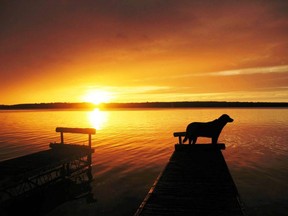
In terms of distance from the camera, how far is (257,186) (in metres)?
15.7

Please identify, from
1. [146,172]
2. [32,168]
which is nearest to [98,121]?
[146,172]

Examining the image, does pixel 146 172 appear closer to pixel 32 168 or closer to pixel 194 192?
pixel 32 168

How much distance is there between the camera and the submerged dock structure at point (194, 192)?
7.41 metres

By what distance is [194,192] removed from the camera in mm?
8969

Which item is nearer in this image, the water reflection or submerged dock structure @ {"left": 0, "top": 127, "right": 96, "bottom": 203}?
submerged dock structure @ {"left": 0, "top": 127, "right": 96, "bottom": 203}

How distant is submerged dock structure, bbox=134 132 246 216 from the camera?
7406 millimetres

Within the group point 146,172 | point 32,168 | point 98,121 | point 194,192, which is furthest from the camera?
point 98,121

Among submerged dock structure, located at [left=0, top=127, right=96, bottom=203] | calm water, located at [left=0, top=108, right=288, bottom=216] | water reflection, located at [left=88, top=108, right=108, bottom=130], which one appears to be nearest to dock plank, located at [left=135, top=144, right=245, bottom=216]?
calm water, located at [left=0, top=108, right=288, bottom=216]

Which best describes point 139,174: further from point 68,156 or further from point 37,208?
point 37,208

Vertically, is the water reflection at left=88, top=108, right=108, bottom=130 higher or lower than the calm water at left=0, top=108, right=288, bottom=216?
higher

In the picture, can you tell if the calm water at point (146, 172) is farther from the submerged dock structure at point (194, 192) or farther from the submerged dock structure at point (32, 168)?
the submerged dock structure at point (194, 192)

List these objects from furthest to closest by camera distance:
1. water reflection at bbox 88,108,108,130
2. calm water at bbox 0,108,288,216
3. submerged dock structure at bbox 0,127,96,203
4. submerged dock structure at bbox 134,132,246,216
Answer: water reflection at bbox 88,108,108,130 < calm water at bbox 0,108,288,216 < submerged dock structure at bbox 0,127,96,203 < submerged dock structure at bbox 134,132,246,216

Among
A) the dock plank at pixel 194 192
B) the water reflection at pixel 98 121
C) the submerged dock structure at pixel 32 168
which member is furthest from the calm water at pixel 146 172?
the water reflection at pixel 98 121

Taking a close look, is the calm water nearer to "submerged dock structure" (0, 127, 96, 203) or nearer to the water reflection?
"submerged dock structure" (0, 127, 96, 203)
